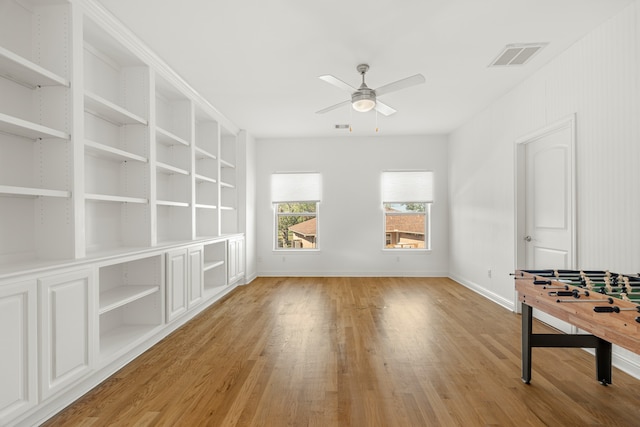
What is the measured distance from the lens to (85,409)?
2.11m

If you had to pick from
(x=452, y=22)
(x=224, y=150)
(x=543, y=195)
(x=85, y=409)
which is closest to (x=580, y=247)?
(x=543, y=195)

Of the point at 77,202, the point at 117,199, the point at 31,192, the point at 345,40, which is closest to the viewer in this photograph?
the point at 31,192

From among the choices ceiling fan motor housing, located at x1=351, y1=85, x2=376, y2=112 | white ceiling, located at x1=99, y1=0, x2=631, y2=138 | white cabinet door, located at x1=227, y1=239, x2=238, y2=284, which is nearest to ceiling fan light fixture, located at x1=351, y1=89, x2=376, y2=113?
ceiling fan motor housing, located at x1=351, y1=85, x2=376, y2=112

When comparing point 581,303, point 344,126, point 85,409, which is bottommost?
point 85,409

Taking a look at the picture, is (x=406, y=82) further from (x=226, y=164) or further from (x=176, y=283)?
(x=226, y=164)

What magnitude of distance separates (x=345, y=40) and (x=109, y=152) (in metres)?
2.33

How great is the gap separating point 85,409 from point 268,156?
17.3 feet

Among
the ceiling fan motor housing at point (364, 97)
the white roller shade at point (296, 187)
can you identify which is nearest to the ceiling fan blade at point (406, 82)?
the ceiling fan motor housing at point (364, 97)

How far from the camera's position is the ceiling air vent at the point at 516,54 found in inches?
123

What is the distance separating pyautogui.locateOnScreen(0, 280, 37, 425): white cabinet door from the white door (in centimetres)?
435

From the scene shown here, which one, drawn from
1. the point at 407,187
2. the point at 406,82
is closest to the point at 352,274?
the point at 407,187

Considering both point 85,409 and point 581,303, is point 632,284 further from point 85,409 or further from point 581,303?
point 85,409

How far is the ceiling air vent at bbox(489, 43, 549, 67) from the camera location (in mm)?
3123

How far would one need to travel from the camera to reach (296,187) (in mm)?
6699
